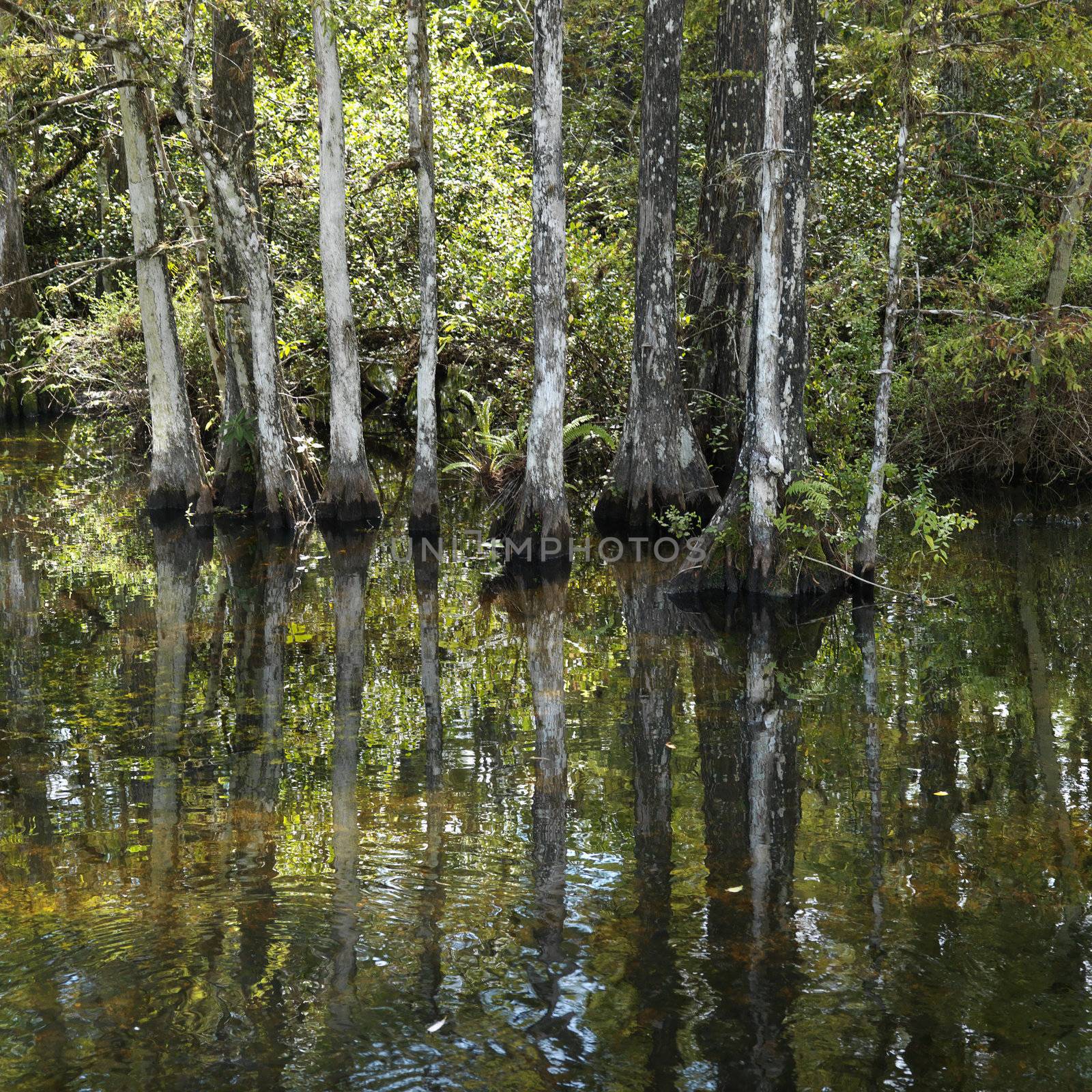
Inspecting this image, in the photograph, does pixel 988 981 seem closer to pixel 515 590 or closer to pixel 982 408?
pixel 515 590

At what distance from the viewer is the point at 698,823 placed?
6438 millimetres

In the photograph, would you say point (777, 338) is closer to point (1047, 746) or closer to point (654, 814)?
point (1047, 746)

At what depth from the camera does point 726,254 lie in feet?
53.7

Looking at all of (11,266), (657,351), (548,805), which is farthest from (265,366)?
(11,266)

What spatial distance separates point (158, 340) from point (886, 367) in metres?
9.58

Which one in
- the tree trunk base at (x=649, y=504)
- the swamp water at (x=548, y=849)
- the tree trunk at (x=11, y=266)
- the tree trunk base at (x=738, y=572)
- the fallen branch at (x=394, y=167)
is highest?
the tree trunk at (x=11, y=266)

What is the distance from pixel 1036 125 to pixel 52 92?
17289 millimetres

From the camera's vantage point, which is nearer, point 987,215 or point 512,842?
point 512,842

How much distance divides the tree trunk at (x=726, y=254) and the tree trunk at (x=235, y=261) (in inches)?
239

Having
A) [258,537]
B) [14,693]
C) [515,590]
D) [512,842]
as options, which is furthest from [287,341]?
[512,842]

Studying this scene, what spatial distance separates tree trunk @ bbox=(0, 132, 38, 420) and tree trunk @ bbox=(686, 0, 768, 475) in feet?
54.8

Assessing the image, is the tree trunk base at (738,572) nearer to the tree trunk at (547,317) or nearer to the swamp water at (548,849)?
the swamp water at (548,849)

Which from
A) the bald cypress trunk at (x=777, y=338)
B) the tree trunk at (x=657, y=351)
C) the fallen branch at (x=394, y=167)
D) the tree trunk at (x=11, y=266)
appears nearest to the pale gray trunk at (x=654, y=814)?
the bald cypress trunk at (x=777, y=338)

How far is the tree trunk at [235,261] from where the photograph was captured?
51.8ft
